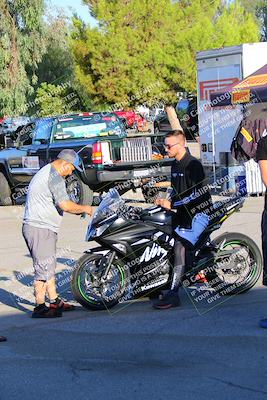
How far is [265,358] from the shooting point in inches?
229

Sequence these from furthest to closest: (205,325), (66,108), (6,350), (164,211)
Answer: (66,108) < (164,211) < (205,325) < (6,350)

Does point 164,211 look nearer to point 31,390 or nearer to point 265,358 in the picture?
point 265,358

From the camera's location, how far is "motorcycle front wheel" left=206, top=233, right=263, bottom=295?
803 centimetres

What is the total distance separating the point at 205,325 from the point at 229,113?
1072 centimetres

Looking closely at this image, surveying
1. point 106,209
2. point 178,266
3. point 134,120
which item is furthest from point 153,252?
point 134,120

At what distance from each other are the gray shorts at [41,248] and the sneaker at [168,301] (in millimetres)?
1130

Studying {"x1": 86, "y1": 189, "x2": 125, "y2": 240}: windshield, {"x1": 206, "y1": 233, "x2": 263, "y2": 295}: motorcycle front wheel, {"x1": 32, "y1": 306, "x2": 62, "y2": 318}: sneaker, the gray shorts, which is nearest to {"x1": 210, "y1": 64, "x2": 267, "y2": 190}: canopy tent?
{"x1": 206, "y1": 233, "x2": 263, "y2": 295}: motorcycle front wheel

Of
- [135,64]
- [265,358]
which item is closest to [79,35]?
[135,64]

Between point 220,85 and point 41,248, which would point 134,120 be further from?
point 41,248

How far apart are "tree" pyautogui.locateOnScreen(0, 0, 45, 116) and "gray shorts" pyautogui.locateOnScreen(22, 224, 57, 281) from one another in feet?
82.7

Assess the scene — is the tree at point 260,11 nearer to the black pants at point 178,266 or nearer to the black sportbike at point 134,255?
the black sportbike at point 134,255

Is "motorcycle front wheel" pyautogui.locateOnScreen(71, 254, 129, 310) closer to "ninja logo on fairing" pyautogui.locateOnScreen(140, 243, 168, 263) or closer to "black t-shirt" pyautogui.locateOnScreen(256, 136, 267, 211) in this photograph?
"ninja logo on fairing" pyautogui.locateOnScreen(140, 243, 168, 263)

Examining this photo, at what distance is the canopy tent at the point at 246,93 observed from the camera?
1395 cm

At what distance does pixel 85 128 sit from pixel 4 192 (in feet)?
9.07
